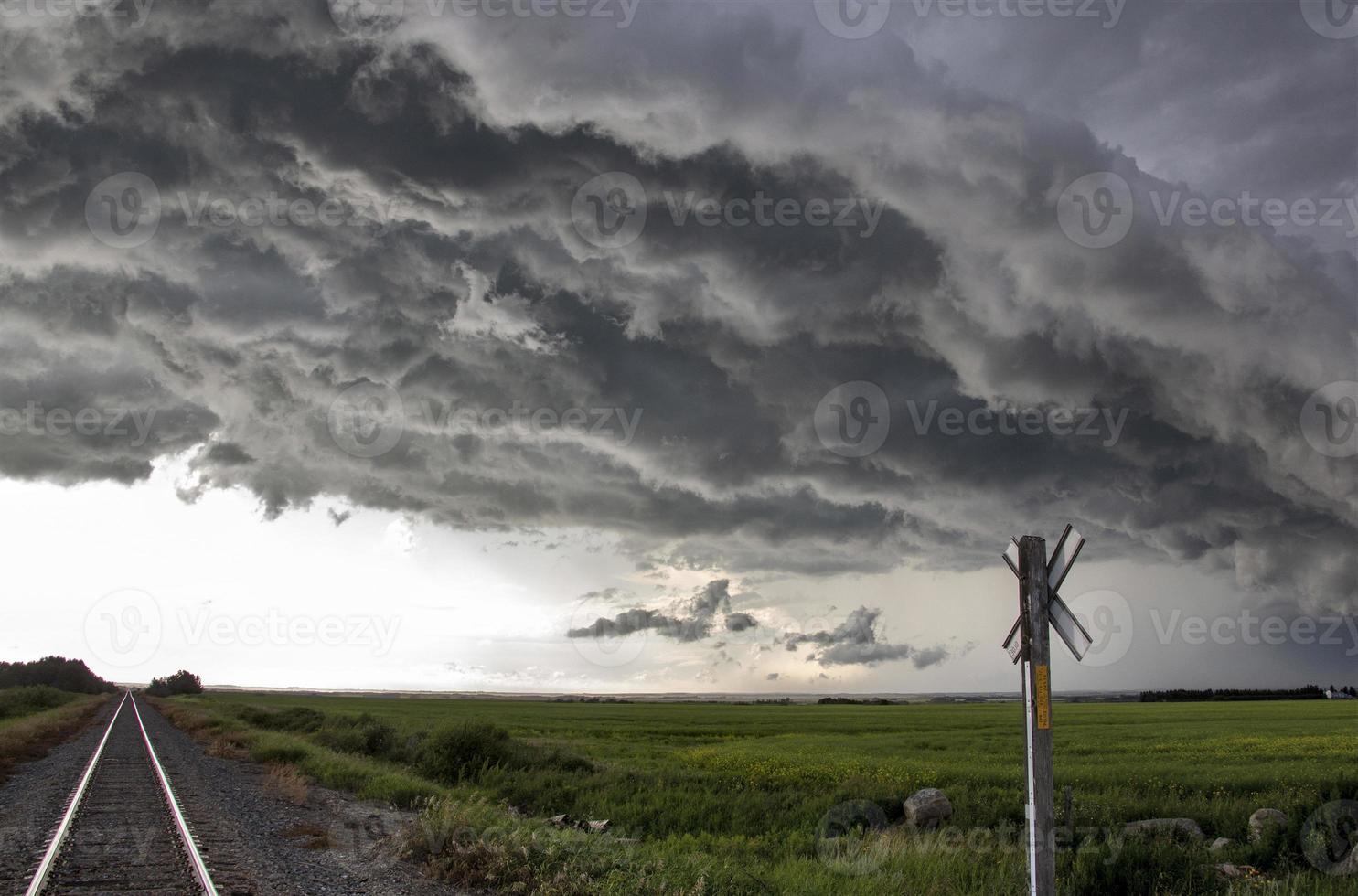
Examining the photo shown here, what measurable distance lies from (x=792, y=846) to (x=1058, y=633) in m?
8.76

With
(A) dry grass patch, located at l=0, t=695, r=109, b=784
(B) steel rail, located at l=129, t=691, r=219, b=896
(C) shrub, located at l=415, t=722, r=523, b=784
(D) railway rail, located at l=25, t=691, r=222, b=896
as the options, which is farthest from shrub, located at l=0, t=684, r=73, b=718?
(D) railway rail, located at l=25, t=691, r=222, b=896

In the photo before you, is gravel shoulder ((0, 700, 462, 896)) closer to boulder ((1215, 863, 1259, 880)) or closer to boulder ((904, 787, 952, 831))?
boulder ((904, 787, 952, 831))

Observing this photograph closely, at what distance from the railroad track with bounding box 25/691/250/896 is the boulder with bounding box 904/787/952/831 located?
13.7m

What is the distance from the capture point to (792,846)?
15570 mm

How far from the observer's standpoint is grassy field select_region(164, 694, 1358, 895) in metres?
12.0

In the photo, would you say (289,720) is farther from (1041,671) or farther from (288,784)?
(1041,671)

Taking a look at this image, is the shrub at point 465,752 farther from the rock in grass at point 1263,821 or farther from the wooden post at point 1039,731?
the wooden post at point 1039,731

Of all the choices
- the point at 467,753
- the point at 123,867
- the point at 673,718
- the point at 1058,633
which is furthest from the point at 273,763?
the point at 673,718

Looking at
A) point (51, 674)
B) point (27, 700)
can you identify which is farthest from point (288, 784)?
point (51, 674)

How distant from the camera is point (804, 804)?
1970 cm

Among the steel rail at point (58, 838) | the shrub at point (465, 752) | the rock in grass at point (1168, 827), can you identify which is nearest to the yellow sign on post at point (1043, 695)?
the rock in grass at point (1168, 827)

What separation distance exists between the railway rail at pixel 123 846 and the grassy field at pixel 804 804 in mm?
3389

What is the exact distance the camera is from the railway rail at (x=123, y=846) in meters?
11.3

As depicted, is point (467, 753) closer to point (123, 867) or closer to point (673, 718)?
point (123, 867)
